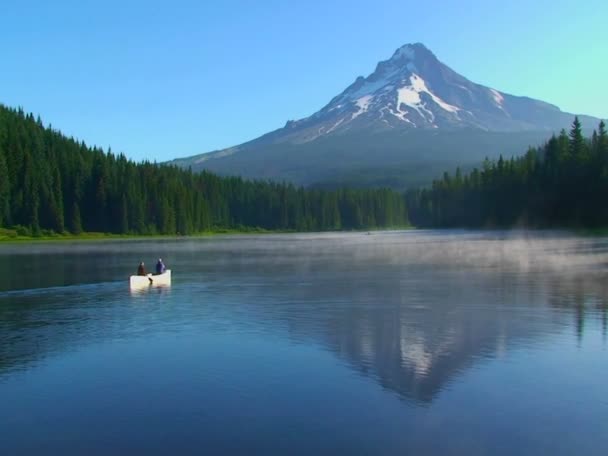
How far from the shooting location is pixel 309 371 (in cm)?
2569

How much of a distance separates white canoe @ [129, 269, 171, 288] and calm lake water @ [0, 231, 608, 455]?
4604mm

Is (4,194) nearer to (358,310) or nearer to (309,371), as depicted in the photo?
(358,310)

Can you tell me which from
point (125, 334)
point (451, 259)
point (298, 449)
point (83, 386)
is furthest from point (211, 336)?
point (451, 259)

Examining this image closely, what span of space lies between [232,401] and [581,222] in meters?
138

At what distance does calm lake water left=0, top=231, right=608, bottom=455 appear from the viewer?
60.5 feet

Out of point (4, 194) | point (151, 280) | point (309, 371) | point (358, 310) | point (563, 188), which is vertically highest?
point (4, 194)

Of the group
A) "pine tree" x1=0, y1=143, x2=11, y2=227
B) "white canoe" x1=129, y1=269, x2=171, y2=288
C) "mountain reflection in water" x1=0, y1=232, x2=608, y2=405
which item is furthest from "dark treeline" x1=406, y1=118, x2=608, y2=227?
"pine tree" x1=0, y1=143, x2=11, y2=227

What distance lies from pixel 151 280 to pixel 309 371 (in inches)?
1401

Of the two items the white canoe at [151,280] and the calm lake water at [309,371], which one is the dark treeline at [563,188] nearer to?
the calm lake water at [309,371]

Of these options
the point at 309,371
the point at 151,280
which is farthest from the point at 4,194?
the point at 309,371

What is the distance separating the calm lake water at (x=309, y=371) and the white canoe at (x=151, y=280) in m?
4.60

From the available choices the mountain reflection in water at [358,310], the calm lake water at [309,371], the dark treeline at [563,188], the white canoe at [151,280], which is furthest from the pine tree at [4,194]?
the dark treeline at [563,188]

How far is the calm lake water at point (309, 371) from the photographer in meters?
18.5

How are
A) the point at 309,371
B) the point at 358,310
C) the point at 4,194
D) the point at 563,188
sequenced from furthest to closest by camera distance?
the point at 4,194 → the point at 563,188 → the point at 358,310 → the point at 309,371
